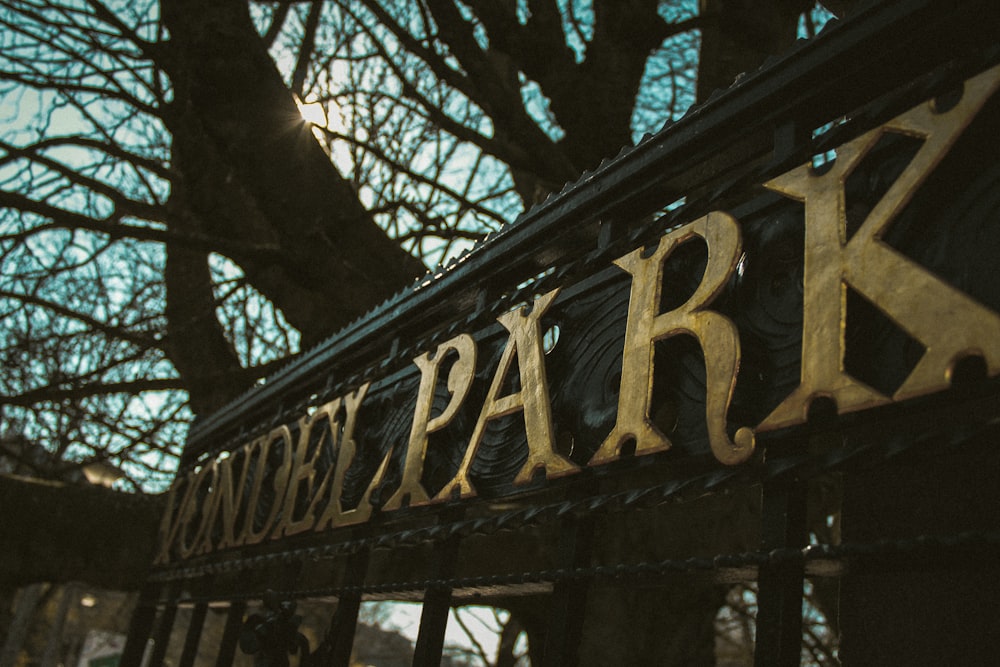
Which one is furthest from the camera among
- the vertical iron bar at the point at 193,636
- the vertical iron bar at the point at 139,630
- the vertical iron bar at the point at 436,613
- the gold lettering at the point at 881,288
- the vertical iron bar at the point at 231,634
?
the vertical iron bar at the point at 139,630

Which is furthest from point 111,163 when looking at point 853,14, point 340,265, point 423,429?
point 853,14

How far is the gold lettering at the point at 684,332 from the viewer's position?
4.18ft

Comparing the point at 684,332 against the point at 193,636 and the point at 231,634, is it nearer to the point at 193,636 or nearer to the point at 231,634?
the point at 231,634

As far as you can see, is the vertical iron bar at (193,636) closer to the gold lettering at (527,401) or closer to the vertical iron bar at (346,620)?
the vertical iron bar at (346,620)

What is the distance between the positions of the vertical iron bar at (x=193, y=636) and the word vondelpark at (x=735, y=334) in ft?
3.39

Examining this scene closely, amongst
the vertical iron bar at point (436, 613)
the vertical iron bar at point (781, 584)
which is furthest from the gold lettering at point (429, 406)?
the vertical iron bar at point (781, 584)

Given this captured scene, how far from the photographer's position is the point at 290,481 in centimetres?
283

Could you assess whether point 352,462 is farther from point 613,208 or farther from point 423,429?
point 613,208

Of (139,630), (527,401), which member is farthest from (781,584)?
(139,630)

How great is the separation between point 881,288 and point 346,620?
1.64 metres

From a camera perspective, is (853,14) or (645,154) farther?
(645,154)

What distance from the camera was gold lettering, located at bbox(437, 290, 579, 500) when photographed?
166 cm

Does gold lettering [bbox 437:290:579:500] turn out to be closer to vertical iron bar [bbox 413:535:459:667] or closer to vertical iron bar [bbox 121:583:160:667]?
vertical iron bar [bbox 413:535:459:667]

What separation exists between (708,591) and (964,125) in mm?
3258
